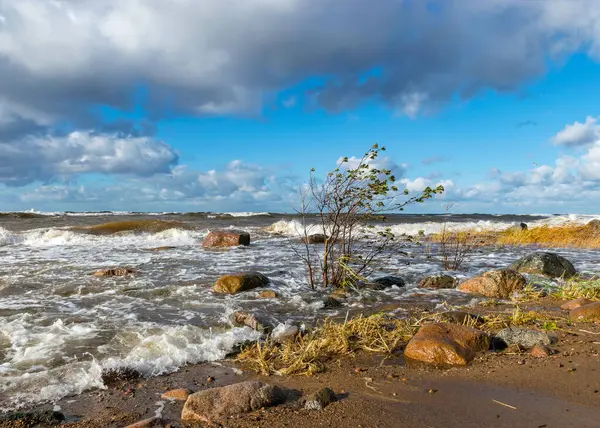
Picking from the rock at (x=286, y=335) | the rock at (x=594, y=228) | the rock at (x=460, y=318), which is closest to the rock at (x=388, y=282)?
the rock at (x=460, y=318)

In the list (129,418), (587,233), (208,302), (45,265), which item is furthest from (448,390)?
(587,233)

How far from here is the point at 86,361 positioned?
16.9 ft

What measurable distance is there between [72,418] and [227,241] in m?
15.4

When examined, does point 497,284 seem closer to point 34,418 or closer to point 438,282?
point 438,282

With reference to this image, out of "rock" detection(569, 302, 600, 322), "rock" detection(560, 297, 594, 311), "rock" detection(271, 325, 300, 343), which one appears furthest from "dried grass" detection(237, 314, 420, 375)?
"rock" detection(560, 297, 594, 311)

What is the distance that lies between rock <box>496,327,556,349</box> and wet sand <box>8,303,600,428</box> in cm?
15

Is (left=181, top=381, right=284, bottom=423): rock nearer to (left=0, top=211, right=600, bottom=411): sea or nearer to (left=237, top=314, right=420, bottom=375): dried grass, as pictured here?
(left=237, top=314, right=420, bottom=375): dried grass

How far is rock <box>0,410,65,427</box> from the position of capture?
143 inches

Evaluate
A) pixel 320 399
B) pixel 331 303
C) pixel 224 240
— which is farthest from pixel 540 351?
pixel 224 240

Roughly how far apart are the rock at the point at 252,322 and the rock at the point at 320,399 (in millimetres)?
2620

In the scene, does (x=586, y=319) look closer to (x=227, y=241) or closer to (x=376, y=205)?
(x=376, y=205)

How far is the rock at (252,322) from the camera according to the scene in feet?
21.0

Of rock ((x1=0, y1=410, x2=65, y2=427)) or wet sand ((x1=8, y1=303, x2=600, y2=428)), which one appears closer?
wet sand ((x1=8, y1=303, x2=600, y2=428))

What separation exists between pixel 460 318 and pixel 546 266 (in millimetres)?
6445
